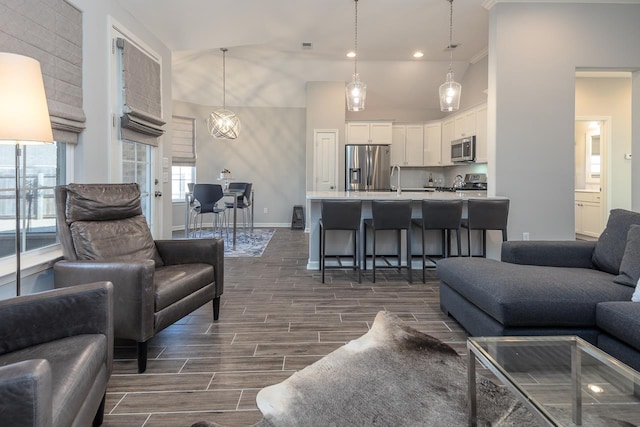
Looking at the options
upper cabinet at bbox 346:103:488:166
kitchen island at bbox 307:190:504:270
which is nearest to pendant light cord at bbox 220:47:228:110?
upper cabinet at bbox 346:103:488:166

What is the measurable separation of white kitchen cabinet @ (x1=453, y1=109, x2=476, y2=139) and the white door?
2.38m

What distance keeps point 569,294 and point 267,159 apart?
7.48 metres

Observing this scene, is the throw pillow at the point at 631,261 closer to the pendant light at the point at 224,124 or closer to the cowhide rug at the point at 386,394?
the cowhide rug at the point at 386,394

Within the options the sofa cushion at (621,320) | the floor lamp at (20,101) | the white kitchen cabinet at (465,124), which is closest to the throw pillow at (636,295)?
the sofa cushion at (621,320)

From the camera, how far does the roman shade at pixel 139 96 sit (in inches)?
145

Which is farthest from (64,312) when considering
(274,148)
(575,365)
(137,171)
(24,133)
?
(274,148)

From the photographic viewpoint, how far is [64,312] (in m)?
1.50

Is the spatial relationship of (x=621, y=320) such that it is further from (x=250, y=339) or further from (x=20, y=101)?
(x=20, y=101)

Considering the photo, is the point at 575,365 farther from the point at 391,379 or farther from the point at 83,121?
the point at 83,121

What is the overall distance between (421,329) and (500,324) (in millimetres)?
644

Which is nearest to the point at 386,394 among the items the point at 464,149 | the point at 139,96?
the point at 139,96

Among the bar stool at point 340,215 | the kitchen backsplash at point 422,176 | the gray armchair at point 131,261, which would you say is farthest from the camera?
the kitchen backsplash at point 422,176

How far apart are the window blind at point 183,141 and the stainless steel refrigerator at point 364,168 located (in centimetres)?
343

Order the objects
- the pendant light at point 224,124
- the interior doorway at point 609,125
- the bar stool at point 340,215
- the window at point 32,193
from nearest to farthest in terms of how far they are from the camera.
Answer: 1. the window at point 32,193
2. the bar stool at point 340,215
3. the interior doorway at point 609,125
4. the pendant light at point 224,124
